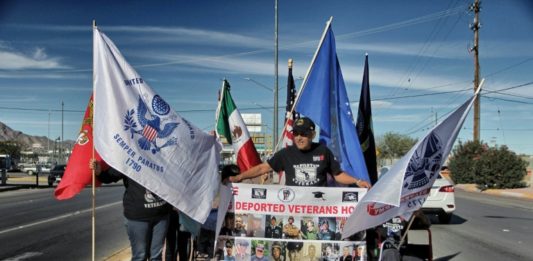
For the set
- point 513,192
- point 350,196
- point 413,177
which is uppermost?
point 413,177

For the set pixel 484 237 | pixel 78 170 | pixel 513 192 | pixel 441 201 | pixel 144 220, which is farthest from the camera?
pixel 513 192

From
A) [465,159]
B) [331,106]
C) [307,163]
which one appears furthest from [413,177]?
[465,159]

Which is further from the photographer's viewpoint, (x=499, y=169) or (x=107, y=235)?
(x=499, y=169)

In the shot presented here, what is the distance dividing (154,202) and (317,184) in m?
1.61

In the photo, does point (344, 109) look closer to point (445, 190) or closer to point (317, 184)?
point (317, 184)

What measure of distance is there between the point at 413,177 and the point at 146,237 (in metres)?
2.52

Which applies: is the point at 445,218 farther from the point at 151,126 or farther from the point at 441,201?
the point at 151,126

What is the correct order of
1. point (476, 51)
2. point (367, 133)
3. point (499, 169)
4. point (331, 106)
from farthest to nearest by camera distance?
point (476, 51)
point (499, 169)
point (367, 133)
point (331, 106)

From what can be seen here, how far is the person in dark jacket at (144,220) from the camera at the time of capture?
4977mm

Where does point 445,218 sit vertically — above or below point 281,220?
below

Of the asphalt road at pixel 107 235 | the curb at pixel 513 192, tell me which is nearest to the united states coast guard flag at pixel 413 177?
the asphalt road at pixel 107 235

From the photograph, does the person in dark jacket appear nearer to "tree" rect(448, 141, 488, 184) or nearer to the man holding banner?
the man holding banner

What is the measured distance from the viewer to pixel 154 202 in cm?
503

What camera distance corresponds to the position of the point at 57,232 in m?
11.7
